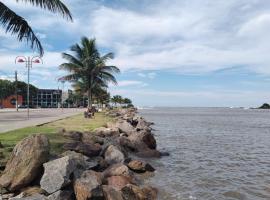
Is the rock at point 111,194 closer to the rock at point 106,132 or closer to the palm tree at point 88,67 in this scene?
the rock at point 106,132

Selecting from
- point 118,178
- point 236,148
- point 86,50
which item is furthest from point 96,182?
point 86,50

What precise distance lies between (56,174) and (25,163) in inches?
37.4

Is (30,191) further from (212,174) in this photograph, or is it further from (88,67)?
(88,67)

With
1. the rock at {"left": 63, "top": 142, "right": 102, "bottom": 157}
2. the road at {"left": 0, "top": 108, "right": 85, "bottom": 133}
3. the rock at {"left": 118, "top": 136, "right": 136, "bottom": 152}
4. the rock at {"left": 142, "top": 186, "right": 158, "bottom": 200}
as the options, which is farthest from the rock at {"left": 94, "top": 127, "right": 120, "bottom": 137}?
the rock at {"left": 142, "top": 186, "right": 158, "bottom": 200}

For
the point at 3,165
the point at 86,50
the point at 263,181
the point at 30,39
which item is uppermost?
the point at 86,50

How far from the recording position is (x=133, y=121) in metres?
42.8

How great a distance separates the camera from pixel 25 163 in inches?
411

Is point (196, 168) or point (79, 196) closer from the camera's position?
point (79, 196)

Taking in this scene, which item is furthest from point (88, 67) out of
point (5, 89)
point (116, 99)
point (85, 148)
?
point (116, 99)

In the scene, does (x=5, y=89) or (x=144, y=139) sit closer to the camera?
(x=144, y=139)

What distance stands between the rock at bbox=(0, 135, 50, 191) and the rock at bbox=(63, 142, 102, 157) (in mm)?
4033

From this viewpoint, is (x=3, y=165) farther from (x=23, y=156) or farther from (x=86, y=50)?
(x=86, y=50)

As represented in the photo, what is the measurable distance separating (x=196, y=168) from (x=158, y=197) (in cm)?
568

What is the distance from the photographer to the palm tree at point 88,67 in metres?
43.8
